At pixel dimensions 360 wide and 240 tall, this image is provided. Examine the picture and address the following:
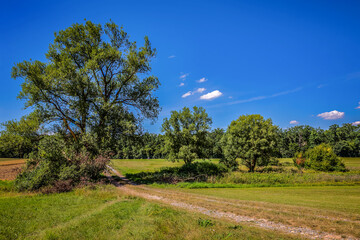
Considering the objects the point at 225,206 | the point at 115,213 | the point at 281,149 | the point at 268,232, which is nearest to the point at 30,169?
the point at 115,213

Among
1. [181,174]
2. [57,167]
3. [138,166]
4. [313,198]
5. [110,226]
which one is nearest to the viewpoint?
[110,226]

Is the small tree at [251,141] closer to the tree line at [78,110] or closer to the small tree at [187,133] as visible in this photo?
the small tree at [187,133]

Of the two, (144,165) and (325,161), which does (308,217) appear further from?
(144,165)

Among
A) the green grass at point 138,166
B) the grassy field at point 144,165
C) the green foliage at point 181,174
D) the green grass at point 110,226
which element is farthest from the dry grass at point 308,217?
the grassy field at point 144,165

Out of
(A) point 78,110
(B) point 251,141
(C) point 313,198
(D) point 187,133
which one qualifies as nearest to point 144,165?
(D) point 187,133

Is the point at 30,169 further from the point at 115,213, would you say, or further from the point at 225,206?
the point at 225,206

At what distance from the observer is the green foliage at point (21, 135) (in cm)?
1914

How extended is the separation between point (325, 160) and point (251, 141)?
617 inches

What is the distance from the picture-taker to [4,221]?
7.85m

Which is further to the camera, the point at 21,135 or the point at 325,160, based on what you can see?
the point at 325,160

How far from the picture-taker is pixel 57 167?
17578mm

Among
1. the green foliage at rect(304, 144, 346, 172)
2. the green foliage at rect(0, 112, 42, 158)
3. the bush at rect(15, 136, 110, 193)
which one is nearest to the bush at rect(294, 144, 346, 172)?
the green foliage at rect(304, 144, 346, 172)

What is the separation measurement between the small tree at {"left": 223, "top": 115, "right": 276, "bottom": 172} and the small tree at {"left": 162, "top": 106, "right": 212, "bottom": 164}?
7477 mm

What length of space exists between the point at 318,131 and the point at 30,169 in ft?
449
